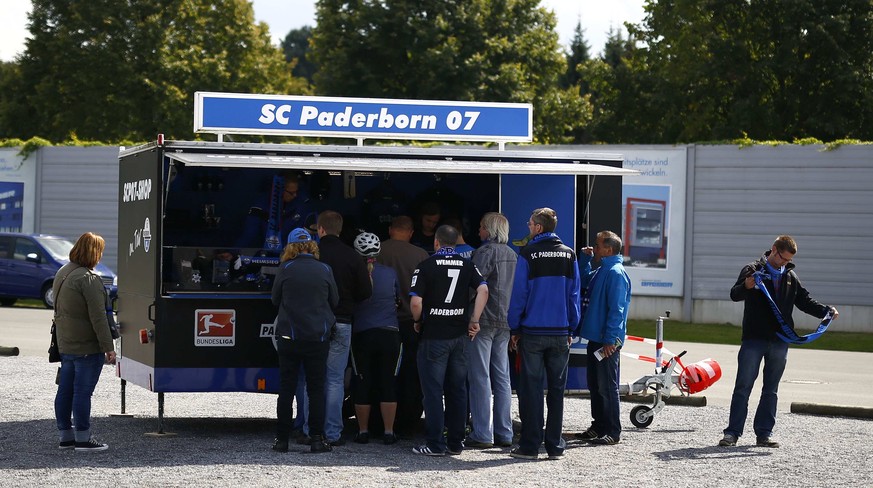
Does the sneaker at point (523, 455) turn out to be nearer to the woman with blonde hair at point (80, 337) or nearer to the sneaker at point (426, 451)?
the sneaker at point (426, 451)

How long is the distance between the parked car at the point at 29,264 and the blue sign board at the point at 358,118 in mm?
14595

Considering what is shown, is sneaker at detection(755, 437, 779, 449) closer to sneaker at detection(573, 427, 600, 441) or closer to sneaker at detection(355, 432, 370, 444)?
sneaker at detection(573, 427, 600, 441)

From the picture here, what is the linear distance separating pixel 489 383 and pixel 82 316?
312cm

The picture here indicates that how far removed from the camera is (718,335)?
23031mm

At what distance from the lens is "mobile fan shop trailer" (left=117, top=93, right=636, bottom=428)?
1018 cm

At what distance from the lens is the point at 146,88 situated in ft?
148

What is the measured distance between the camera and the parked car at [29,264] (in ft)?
82.3

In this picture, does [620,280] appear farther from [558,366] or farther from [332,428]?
[332,428]

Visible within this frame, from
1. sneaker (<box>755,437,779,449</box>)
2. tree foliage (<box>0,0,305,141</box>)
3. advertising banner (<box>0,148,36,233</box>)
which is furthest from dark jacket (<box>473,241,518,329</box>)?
tree foliage (<box>0,0,305,141</box>)

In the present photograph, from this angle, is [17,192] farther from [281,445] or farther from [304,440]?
[281,445]

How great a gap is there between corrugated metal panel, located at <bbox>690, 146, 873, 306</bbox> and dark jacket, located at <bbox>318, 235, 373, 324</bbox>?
15991mm

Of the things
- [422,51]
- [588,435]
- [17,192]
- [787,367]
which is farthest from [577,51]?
[588,435]

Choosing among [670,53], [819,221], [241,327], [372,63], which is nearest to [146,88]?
[372,63]

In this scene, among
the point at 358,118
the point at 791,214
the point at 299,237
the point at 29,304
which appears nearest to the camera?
the point at 299,237
